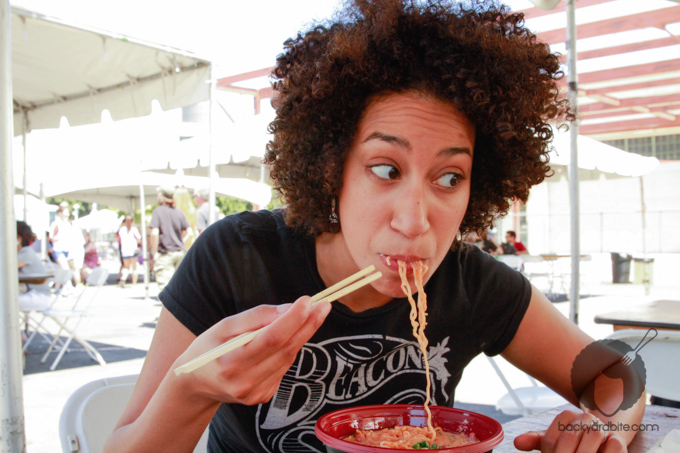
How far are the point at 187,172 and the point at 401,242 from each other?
11900 millimetres

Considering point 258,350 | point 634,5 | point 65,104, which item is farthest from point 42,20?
point 634,5

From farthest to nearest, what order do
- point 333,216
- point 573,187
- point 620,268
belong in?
1. point 620,268
2. point 573,187
3. point 333,216

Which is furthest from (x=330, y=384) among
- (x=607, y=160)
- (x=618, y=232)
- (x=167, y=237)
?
(x=618, y=232)

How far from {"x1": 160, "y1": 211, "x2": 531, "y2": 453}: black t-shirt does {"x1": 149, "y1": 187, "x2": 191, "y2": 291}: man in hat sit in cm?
724

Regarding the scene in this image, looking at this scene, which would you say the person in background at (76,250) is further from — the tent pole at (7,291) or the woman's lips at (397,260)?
the woman's lips at (397,260)

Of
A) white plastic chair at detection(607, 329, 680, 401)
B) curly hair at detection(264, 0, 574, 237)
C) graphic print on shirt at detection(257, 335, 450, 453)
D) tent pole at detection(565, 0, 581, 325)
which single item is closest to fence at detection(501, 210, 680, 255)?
tent pole at detection(565, 0, 581, 325)

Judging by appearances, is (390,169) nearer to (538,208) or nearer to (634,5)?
(634,5)

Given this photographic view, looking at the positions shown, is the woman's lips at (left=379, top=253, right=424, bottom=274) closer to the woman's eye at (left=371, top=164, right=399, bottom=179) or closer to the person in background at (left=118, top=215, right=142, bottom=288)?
the woman's eye at (left=371, top=164, right=399, bottom=179)

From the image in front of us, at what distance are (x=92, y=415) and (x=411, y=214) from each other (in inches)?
38.4

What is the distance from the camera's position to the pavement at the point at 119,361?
4035 mm

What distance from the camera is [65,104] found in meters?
6.32

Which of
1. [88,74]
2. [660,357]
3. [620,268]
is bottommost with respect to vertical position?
[620,268]

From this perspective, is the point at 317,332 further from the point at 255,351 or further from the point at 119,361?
the point at 119,361

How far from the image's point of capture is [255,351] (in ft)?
2.74
